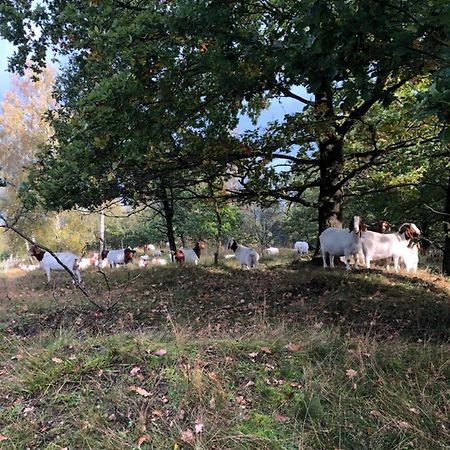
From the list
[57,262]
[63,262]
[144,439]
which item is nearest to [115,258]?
[63,262]

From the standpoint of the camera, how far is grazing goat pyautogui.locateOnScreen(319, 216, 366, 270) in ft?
38.6

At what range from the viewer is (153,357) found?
184 inches

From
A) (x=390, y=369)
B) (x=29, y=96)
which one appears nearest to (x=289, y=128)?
(x=390, y=369)

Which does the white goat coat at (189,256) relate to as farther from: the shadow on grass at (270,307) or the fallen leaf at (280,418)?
the fallen leaf at (280,418)

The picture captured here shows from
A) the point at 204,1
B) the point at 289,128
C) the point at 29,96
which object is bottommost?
the point at 289,128

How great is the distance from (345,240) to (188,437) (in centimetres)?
912

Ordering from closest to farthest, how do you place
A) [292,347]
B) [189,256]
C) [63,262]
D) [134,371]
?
[134,371] → [292,347] → [63,262] → [189,256]

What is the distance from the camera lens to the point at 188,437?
142 inches

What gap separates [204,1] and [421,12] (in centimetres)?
257

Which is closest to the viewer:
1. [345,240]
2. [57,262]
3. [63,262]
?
[345,240]

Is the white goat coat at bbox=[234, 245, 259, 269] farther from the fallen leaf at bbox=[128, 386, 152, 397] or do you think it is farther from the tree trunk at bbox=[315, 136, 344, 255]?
the fallen leaf at bbox=[128, 386, 152, 397]

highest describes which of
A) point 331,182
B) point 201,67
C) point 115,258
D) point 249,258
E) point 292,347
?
point 201,67

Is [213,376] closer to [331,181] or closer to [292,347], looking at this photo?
[292,347]

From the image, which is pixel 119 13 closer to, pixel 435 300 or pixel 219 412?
pixel 219 412
